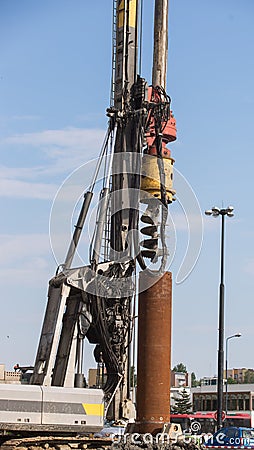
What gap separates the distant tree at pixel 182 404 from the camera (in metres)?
108

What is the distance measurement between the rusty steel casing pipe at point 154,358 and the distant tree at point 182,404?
75.8m

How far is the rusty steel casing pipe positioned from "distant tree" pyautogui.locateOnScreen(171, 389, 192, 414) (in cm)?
7576

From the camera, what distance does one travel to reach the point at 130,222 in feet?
124

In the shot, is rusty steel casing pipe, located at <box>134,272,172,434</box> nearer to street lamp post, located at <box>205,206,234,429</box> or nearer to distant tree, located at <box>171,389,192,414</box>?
street lamp post, located at <box>205,206,234,429</box>

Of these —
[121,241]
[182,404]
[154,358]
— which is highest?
[121,241]

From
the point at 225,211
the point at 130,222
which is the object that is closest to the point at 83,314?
the point at 130,222

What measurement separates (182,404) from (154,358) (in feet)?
258

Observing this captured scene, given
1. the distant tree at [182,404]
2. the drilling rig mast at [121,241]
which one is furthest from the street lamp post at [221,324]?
the distant tree at [182,404]

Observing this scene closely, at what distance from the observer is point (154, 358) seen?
33.3 meters

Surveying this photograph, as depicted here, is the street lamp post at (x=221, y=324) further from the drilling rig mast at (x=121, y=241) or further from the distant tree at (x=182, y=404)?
the distant tree at (x=182, y=404)

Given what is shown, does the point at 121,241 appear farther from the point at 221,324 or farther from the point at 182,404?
the point at 182,404

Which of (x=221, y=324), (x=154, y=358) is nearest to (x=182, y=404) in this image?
(x=221, y=324)

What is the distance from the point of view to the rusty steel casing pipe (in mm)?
A: 33062

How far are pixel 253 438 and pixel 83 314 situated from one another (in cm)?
905
